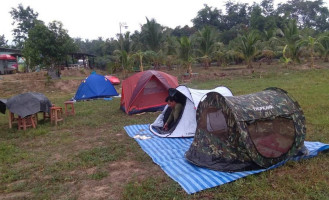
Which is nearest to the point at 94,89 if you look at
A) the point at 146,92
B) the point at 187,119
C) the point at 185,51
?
the point at 146,92

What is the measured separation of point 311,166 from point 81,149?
13.4ft

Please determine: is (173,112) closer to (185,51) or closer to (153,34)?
(185,51)

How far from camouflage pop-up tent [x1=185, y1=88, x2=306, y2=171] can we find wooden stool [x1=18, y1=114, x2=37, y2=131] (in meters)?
4.96

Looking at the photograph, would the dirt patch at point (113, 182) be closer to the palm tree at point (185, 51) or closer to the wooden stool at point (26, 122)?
the wooden stool at point (26, 122)

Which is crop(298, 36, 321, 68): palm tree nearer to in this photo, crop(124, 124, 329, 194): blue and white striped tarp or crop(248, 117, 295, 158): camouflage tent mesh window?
crop(124, 124, 329, 194): blue and white striped tarp

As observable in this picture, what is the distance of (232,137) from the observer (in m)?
3.77

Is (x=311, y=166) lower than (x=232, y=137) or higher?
lower

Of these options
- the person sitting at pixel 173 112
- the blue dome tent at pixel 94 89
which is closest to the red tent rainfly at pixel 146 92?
the person sitting at pixel 173 112

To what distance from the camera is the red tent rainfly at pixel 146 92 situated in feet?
27.8

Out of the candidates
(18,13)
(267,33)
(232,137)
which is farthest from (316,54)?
(18,13)

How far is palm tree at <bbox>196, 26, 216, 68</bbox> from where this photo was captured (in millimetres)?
21609

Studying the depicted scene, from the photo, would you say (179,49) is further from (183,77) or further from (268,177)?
(268,177)

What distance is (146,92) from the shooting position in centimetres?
866

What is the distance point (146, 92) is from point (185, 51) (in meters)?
10.7
